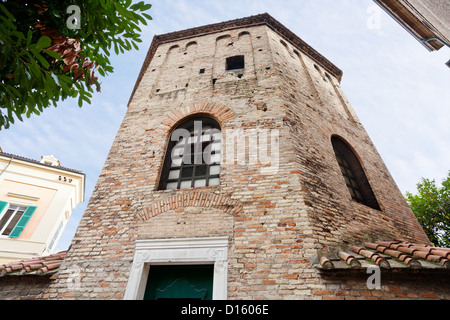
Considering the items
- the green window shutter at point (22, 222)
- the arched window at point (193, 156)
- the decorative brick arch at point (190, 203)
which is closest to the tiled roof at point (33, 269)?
the decorative brick arch at point (190, 203)

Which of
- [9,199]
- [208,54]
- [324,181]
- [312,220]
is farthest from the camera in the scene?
[9,199]

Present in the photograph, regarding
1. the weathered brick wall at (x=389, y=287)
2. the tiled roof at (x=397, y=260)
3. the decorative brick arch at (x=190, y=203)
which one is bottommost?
the weathered brick wall at (x=389, y=287)

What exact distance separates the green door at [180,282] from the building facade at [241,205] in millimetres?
17

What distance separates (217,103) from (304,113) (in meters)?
2.26

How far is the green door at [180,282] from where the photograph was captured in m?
3.61

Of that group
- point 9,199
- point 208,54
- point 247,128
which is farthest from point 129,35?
point 9,199

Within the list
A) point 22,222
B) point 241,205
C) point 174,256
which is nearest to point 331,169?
point 241,205

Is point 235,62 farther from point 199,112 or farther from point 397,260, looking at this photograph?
point 397,260

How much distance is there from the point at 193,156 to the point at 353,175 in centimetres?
424

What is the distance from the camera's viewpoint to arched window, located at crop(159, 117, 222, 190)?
16.2 feet

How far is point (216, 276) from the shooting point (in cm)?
352
